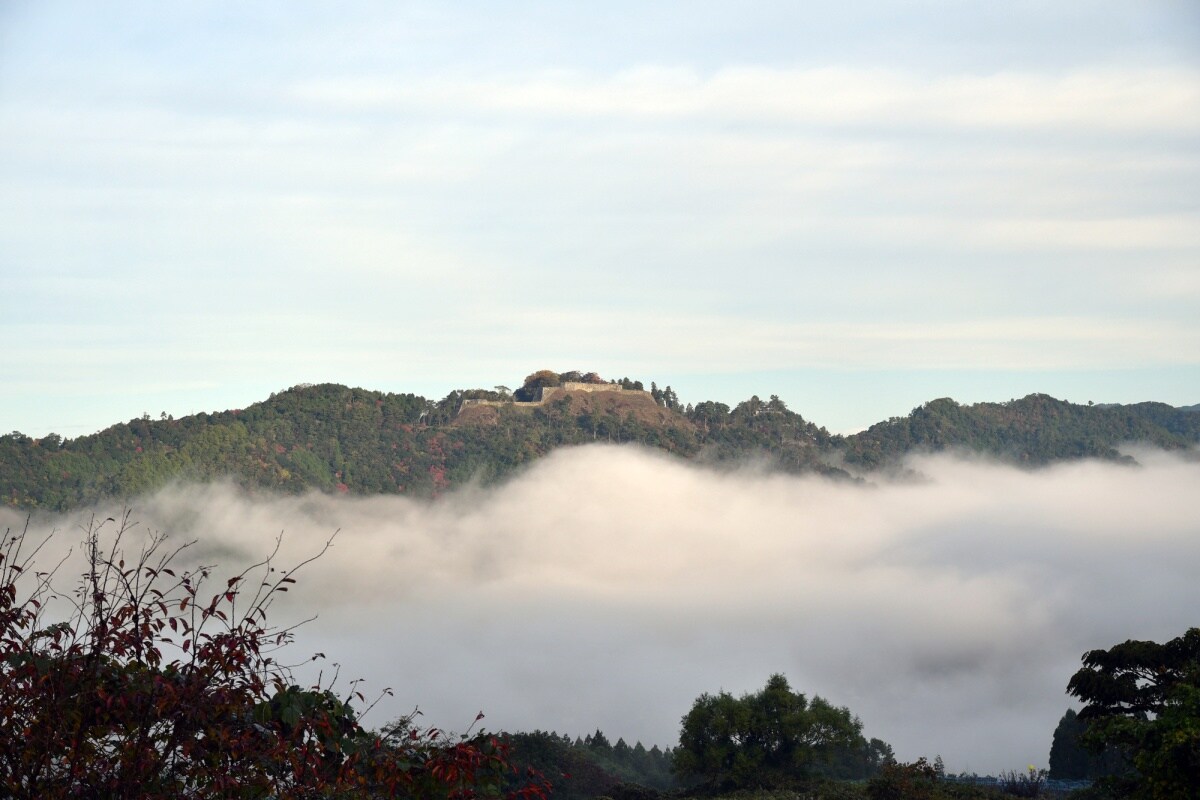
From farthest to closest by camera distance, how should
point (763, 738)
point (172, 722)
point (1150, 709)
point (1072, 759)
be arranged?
point (1072, 759)
point (763, 738)
point (1150, 709)
point (172, 722)

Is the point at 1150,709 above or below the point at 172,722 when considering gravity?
below

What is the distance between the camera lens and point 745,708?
182ft

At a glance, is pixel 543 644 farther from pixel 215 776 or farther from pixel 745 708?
pixel 215 776

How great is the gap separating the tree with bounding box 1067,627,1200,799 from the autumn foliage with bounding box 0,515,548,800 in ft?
47.4

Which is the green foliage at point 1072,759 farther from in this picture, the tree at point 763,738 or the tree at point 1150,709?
the tree at point 1150,709

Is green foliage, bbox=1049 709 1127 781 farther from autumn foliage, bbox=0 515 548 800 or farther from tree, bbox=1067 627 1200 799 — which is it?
autumn foliage, bbox=0 515 548 800

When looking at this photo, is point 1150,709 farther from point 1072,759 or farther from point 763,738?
point 1072,759

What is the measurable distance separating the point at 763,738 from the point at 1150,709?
2934 centimetres

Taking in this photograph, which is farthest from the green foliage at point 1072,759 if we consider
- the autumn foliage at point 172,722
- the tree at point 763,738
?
the autumn foliage at point 172,722

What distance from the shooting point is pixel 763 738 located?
183 feet

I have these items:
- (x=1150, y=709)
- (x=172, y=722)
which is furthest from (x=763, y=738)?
(x=172, y=722)

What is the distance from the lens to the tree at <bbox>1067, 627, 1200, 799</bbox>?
65.6 ft

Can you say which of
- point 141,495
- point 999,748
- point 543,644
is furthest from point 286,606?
point 999,748

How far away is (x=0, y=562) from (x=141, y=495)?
182400 mm
